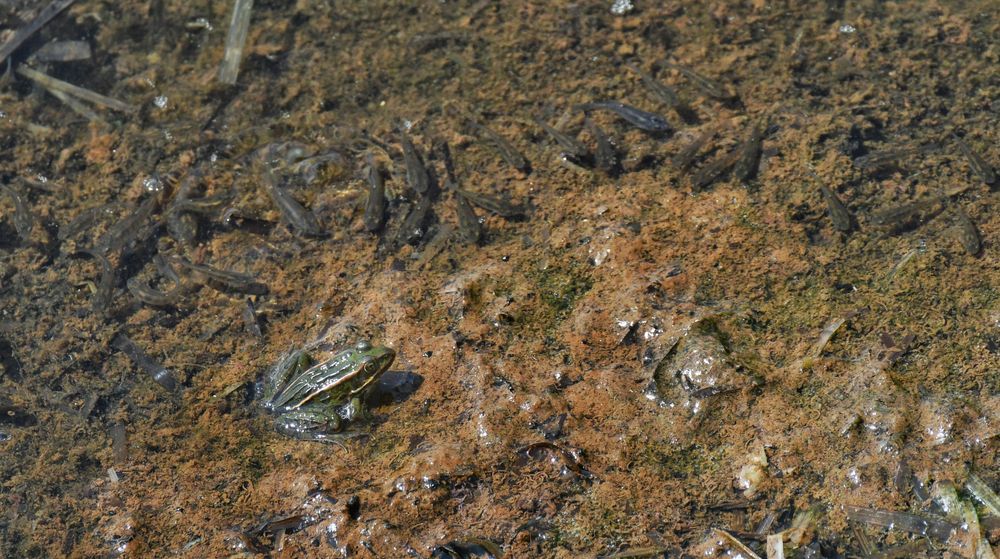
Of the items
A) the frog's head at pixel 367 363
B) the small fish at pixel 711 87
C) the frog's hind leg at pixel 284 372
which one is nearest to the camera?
the frog's head at pixel 367 363

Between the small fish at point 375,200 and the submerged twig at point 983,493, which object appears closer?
the submerged twig at point 983,493

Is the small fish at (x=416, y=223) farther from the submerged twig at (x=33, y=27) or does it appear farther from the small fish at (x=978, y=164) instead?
the submerged twig at (x=33, y=27)

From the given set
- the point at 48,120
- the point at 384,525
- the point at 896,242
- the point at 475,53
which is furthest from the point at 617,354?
the point at 48,120

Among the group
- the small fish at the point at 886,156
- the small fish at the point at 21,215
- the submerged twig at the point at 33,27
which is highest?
the submerged twig at the point at 33,27

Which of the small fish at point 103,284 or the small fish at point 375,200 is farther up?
the small fish at point 375,200

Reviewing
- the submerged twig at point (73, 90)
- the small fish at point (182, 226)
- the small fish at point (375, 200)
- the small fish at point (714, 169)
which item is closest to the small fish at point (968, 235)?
the small fish at point (714, 169)

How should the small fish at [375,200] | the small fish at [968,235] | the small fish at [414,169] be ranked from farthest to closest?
the small fish at [414,169], the small fish at [375,200], the small fish at [968,235]

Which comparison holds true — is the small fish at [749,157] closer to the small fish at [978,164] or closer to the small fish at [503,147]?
the small fish at [978,164]
